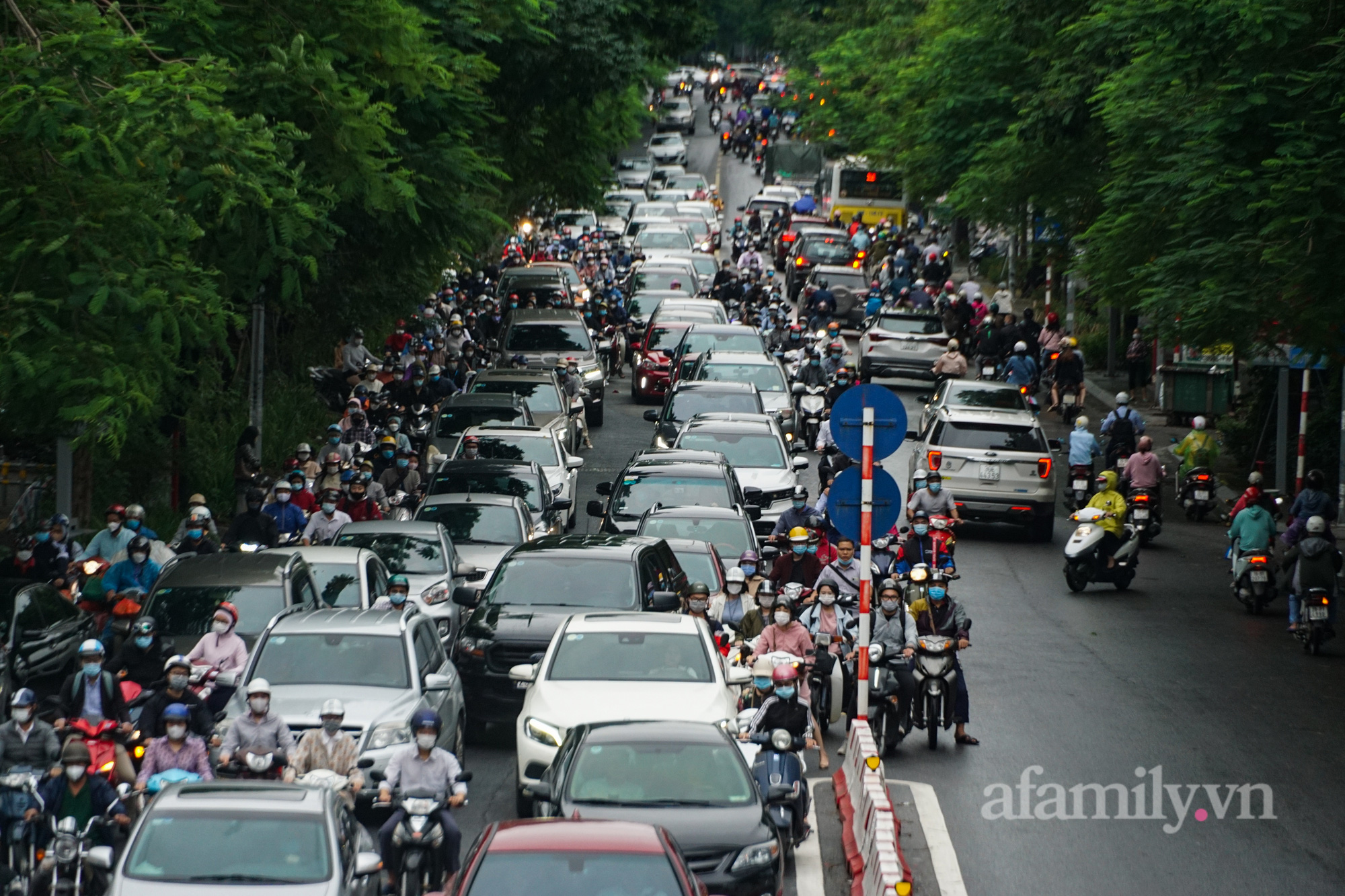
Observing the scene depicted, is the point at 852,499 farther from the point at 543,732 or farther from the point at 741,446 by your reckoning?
the point at 741,446

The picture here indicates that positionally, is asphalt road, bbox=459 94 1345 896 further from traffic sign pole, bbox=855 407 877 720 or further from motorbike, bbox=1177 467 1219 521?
motorbike, bbox=1177 467 1219 521

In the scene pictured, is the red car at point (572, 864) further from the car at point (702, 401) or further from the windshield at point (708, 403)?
the windshield at point (708, 403)

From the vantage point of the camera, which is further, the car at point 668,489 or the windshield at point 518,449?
the windshield at point 518,449

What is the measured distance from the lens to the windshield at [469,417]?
92.2 feet

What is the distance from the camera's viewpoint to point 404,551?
19922 mm

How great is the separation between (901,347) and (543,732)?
27.2 metres

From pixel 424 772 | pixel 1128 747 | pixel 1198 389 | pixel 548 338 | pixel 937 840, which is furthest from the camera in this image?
pixel 548 338

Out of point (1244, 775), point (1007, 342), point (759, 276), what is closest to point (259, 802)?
point (1244, 775)

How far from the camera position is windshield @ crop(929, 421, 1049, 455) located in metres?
26.9

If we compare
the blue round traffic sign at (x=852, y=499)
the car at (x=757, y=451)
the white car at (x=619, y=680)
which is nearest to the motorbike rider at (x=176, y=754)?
the white car at (x=619, y=680)

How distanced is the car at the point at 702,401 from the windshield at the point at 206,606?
13.5m

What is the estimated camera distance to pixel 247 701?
13.2 meters

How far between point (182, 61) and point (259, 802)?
10.3 m

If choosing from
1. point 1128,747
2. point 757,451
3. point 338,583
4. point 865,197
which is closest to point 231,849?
point 338,583
